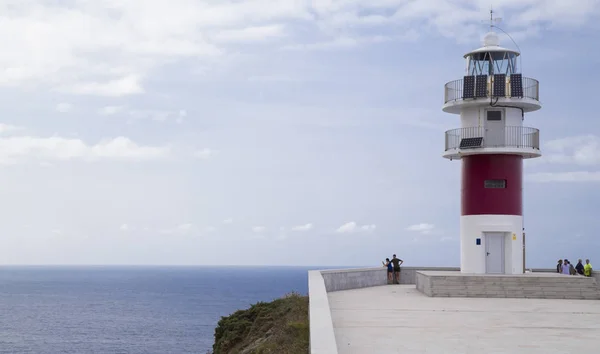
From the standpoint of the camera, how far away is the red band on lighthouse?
1110 inches

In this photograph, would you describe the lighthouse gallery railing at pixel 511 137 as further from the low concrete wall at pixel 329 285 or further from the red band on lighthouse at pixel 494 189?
the low concrete wall at pixel 329 285

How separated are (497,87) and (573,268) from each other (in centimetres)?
913

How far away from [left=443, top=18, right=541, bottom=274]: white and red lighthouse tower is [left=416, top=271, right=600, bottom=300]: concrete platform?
2548 mm

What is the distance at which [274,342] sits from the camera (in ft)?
57.0

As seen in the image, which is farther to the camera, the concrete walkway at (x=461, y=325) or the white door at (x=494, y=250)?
the white door at (x=494, y=250)

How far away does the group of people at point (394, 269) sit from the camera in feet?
104

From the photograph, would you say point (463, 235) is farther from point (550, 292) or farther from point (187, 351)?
point (187, 351)

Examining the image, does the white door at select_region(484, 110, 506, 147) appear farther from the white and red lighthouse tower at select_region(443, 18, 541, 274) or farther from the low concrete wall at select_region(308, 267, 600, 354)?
the low concrete wall at select_region(308, 267, 600, 354)

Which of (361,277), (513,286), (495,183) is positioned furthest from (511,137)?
(361,277)

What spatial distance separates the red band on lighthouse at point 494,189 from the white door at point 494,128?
0.54 meters

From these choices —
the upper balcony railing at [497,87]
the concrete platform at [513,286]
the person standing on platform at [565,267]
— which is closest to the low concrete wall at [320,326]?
the concrete platform at [513,286]

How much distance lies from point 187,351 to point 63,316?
39.7 metres

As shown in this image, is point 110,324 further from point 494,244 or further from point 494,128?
point 494,128

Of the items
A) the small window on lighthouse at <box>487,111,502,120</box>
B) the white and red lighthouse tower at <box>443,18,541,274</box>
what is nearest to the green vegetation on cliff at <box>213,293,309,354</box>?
the white and red lighthouse tower at <box>443,18,541,274</box>
